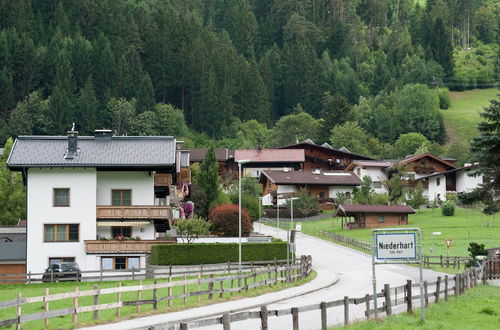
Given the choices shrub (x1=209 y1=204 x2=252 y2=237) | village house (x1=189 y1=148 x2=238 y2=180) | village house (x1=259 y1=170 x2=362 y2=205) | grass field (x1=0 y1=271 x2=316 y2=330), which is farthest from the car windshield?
village house (x1=189 y1=148 x2=238 y2=180)

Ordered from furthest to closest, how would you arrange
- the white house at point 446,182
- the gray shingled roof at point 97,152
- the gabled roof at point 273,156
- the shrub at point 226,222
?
the gabled roof at point 273,156 → the white house at point 446,182 → the shrub at point 226,222 → the gray shingled roof at point 97,152

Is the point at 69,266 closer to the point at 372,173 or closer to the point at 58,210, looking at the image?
the point at 58,210

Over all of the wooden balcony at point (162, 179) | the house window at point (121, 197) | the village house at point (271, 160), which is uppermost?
the village house at point (271, 160)

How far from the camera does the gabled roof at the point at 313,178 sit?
13688 centimetres

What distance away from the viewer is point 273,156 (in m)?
164

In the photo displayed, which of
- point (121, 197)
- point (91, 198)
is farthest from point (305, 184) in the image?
point (91, 198)

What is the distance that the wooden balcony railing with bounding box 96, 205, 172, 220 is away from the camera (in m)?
69.8

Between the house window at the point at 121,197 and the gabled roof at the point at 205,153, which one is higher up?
the gabled roof at the point at 205,153

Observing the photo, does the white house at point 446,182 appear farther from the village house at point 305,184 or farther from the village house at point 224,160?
the village house at point 224,160

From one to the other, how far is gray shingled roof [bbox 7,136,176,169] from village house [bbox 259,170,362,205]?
61.3m

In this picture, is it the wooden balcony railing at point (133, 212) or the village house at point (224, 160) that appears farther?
the village house at point (224, 160)

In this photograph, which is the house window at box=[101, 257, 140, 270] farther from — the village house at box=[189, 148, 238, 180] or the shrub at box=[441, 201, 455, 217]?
the village house at box=[189, 148, 238, 180]

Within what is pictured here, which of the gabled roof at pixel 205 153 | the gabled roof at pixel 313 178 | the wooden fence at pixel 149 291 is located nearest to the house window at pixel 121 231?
the wooden fence at pixel 149 291

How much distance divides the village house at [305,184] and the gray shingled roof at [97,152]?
201 ft
